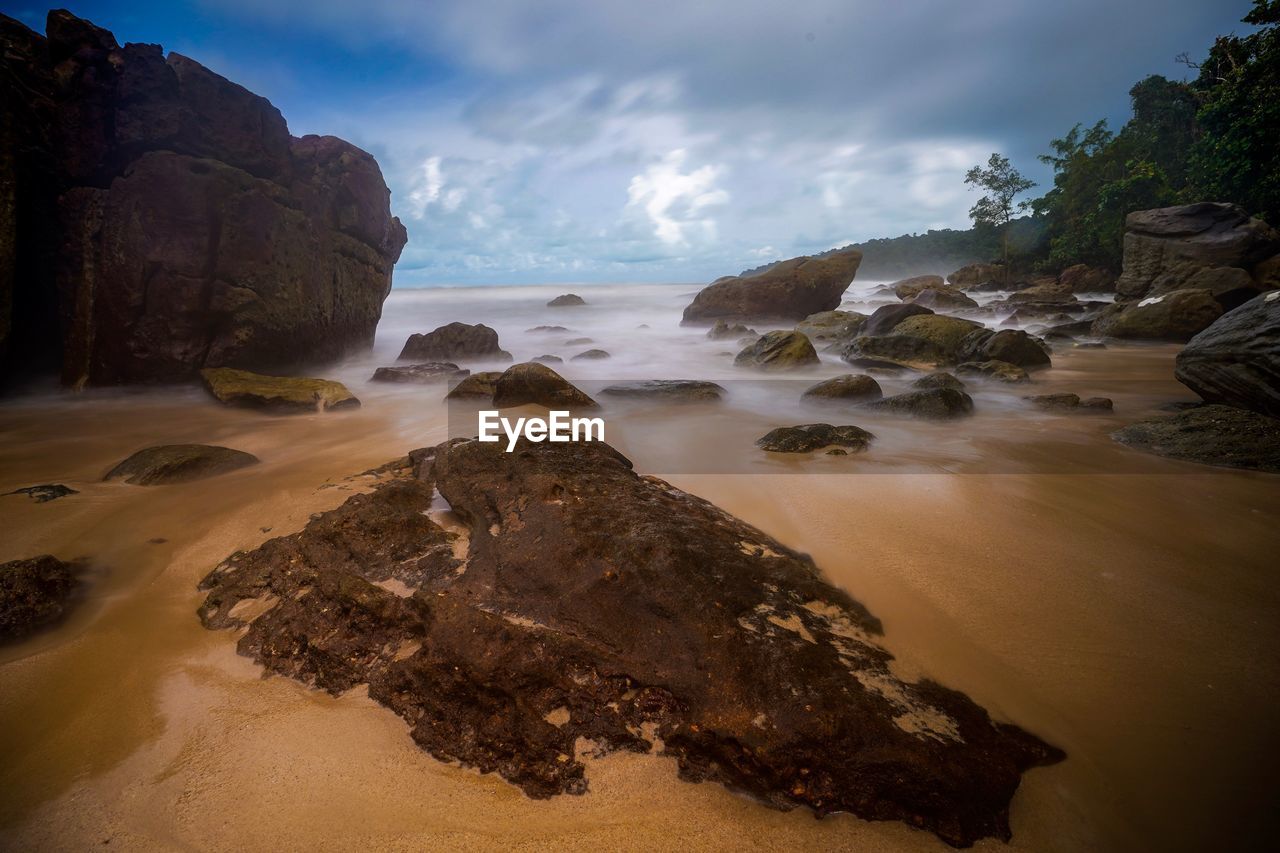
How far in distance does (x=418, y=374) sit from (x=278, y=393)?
8.11 feet

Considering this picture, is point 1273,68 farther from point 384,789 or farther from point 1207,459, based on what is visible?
point 384,789

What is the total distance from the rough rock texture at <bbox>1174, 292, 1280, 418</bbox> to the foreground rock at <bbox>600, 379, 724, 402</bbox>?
445 cm

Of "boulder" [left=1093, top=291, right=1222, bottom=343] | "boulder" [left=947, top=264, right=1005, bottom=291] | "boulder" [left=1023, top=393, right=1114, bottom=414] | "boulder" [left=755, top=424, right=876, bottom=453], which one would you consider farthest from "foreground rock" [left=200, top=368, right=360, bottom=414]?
"boulder" [left=947, top=264, right=1005, bottom=291]

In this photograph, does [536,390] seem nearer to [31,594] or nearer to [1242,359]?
[31,594]

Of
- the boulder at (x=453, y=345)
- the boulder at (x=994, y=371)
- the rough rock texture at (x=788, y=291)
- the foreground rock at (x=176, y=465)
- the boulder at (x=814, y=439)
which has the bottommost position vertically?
the foreground rock at (x=176, y=465)

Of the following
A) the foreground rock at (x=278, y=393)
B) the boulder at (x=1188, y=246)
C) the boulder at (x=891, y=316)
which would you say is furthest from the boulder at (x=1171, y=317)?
the foreground rock at (x=278, y=393)

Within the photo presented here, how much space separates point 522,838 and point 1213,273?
18.8 metres

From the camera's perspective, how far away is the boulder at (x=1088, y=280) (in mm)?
26172

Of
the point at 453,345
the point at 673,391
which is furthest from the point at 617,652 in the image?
the point at 453,345

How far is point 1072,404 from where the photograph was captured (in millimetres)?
5691

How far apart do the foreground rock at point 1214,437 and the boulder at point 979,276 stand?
34739 mm

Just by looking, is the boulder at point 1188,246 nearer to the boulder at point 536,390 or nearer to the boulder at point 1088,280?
the boulder at point 1088,280

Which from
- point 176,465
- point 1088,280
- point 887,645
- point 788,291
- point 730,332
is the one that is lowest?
point 887,645

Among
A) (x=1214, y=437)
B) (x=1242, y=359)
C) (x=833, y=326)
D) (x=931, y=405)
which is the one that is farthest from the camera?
(x=833, y=326)
